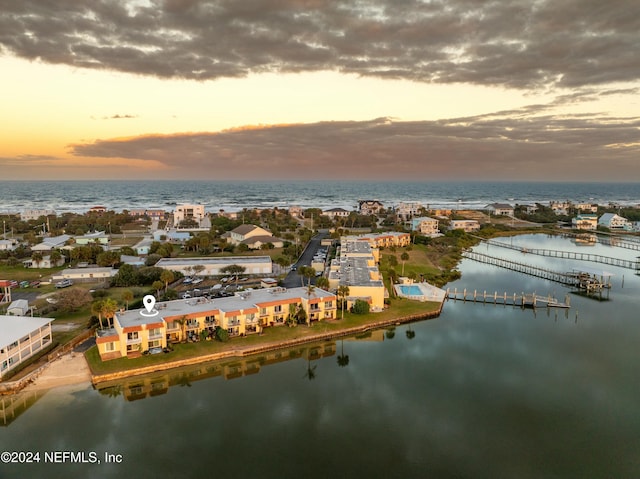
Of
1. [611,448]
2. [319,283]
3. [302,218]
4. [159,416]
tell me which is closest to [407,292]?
[319,283]

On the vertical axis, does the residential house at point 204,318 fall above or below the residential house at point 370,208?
below

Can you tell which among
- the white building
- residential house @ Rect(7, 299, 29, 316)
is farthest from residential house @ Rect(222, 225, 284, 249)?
the white building

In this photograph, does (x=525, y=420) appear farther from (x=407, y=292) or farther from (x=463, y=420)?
(x=407, y=292)

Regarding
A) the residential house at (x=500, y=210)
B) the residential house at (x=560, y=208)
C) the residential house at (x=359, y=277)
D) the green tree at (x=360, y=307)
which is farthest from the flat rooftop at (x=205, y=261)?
the residential house at (x=560, y=208)

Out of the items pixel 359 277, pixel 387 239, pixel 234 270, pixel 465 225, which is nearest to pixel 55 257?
pixel 234 270

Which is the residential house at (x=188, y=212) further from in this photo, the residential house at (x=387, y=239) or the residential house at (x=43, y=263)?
the residential house at (x=387, y=239)
